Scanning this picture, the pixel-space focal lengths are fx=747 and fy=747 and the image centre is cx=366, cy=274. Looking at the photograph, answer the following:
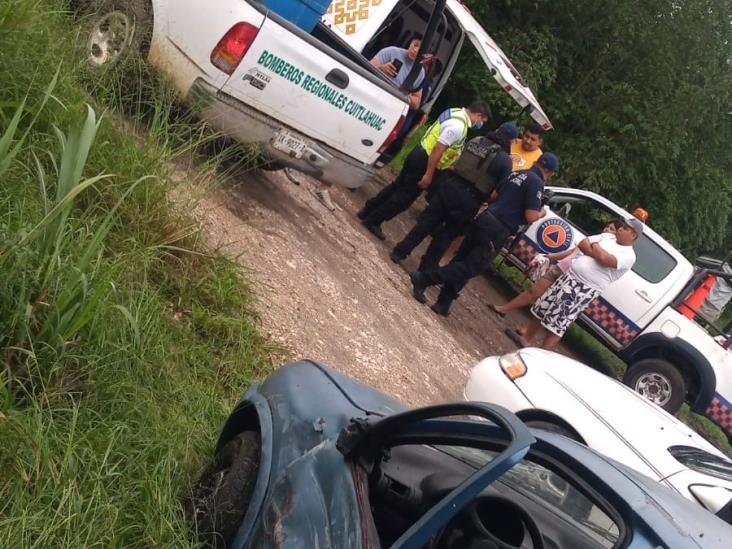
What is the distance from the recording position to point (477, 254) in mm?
7508

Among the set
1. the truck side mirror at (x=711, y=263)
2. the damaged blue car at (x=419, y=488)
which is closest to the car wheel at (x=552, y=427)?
the damaged blue car at (x=419, y=488)

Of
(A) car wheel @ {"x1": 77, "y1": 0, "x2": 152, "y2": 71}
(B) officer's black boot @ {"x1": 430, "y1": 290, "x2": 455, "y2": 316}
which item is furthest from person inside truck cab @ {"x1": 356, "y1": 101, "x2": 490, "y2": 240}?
(A) car wheel @ {"x1": 77, "y1": 0, "x2": 152, "y2": 71}

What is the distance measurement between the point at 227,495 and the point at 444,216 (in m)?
5.23

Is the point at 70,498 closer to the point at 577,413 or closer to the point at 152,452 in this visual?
the point at 152,452

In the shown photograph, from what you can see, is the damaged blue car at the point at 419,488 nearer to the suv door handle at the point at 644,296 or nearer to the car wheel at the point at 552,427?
the car wheel at the point at 552,427

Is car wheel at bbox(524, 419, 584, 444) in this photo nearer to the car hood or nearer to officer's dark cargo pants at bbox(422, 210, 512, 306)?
the car hood

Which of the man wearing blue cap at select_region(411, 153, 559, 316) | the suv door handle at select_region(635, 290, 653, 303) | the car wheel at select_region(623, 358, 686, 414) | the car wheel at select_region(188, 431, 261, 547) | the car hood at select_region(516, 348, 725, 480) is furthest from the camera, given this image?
the suv door handle at select_region(635, 290, 653, 303)

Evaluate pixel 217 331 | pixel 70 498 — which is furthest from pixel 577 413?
pixel 70 498

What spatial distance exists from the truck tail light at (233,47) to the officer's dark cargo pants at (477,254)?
3.12 metres

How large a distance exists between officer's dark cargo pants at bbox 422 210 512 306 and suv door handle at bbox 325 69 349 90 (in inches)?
93.8

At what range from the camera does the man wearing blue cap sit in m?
7.30

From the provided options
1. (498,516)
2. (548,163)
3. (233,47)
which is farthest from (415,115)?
(498,516)

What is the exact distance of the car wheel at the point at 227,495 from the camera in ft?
8.74

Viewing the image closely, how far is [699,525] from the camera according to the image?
8.04 ft
